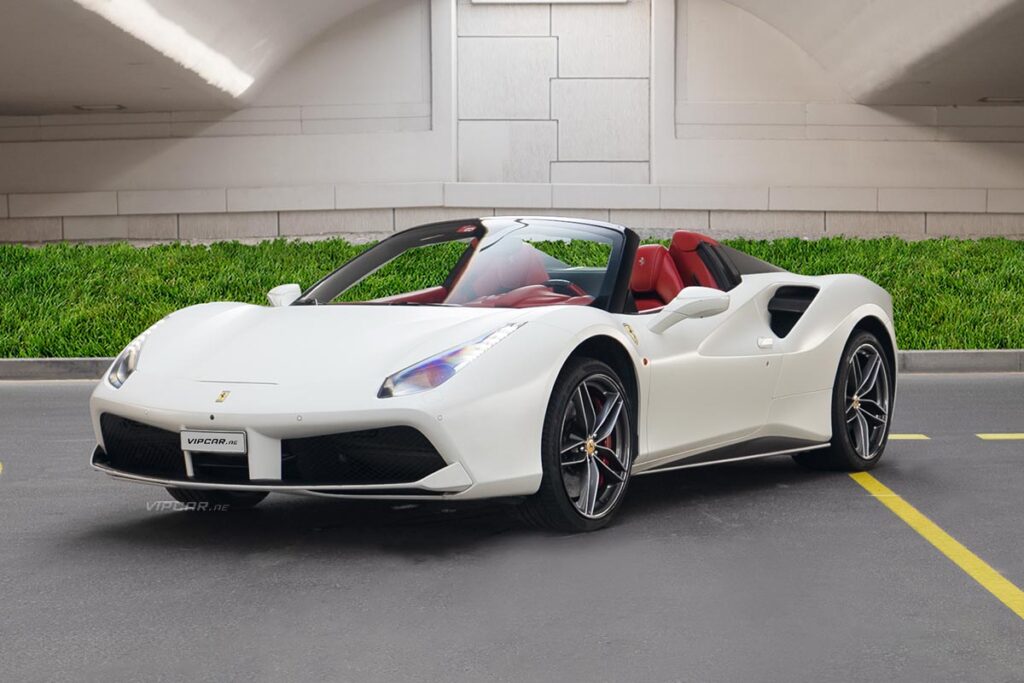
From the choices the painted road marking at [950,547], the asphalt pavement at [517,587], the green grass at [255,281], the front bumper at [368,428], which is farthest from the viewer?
the green grass at [255,281]

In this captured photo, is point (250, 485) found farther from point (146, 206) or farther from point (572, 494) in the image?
point (146, 206)

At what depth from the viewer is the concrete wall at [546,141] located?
21656mm

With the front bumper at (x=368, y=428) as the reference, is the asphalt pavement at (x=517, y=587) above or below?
below

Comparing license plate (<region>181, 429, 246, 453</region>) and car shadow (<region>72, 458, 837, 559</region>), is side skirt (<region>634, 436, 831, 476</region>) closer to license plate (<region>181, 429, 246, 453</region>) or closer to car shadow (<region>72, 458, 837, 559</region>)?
car shadow (<region>72, 458, 837, 559</region>)

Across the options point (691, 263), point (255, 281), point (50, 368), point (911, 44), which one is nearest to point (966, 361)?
point (911, 44)

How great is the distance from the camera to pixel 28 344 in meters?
14.2

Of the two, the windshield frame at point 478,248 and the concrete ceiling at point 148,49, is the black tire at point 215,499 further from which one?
the concrete ceiling at point 148,49

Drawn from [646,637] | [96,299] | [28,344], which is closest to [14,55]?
[96,299]

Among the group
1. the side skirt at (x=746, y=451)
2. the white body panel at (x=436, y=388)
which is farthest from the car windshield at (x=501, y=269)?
the side skirt at (x=746, y=451)

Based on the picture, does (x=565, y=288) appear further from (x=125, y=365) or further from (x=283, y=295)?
(x=125, y=365)

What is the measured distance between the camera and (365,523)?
19.7 ft

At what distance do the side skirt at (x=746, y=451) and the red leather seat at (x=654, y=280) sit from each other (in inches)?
30.7

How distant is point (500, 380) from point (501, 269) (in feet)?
3.62

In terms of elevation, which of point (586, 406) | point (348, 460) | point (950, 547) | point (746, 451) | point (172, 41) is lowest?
point (950, 547)
